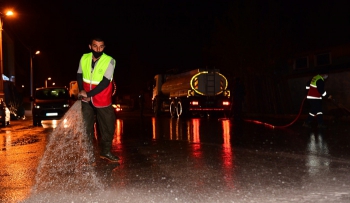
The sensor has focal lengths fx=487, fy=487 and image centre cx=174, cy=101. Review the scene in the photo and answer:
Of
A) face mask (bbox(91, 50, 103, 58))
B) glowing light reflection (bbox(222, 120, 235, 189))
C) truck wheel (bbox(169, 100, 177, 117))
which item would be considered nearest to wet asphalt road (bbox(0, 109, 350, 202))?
glowing light reflection (bbox(222, 120, 235, 189))

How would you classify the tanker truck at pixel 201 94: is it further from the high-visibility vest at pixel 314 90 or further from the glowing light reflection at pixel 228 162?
the glowing light reflection at pixel 228 162

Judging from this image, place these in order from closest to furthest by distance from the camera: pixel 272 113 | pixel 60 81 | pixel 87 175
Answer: pixel 87 175 < pixel 272 113 < pixel 60 81

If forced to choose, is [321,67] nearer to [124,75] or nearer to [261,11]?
[261,11]

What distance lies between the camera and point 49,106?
22.7 metres

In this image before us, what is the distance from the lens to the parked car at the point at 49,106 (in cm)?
2253

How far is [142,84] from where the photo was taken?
8012cm

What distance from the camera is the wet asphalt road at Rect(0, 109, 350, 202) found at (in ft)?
18.3

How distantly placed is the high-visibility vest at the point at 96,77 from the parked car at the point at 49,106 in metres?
15.3

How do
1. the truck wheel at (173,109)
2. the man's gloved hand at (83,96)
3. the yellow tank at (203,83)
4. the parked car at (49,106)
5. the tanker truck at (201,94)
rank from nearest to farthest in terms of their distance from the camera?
the man's gloved hand at (83,96) < the parked car at (49,106) < the tanker truck at (201,94) < the yellow tank at (203,83) < the truck wheel at (173,109)

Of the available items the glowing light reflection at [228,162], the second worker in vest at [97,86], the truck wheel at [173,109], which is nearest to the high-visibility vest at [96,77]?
the second worker in vest at [97,86]

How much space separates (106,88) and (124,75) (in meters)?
92.4

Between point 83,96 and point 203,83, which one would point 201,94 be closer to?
point 203,83

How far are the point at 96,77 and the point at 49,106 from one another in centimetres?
1570

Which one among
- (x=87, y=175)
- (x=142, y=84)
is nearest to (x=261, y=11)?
(x=87, y=175)
